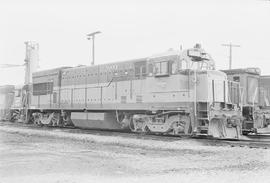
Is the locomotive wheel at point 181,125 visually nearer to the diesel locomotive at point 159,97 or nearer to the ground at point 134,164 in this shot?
the diesel locomotive at point 159,97

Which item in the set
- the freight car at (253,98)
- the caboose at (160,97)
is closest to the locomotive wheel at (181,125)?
the caboose at (160,97)

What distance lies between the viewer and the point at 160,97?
49.2 feet

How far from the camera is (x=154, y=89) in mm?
15227

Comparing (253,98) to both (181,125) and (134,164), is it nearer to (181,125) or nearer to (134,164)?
(181,125)

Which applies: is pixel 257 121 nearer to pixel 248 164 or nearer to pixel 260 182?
pixel 248 164

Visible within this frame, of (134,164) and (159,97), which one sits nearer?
(134,164)

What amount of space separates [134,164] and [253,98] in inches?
504

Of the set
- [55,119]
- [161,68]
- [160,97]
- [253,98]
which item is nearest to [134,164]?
[160,97]

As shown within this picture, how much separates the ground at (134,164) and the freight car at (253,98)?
22.6 feet

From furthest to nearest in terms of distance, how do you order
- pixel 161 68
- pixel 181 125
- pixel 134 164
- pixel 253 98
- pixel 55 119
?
pixel 55 119
pixel 253 98
pixel 161 68
pixel 181 125
pixel 134 164

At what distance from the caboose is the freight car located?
2.23 metres

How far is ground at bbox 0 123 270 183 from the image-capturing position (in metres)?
6.27

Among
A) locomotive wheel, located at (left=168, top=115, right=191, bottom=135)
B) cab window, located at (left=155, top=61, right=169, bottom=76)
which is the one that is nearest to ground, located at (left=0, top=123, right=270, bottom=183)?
locomotive wheel, located at (left=168, top=115, right=191, bottom=135)

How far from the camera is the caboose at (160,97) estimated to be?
14.0 meters
